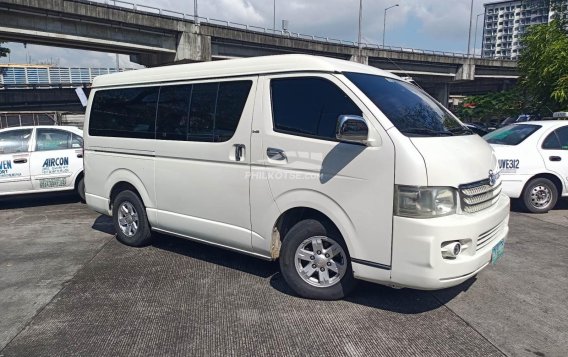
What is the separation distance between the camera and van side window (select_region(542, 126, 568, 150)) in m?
7.29

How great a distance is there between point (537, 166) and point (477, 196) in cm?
455

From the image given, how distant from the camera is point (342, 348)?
3.11m

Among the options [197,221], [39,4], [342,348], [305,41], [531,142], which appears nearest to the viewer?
[342,348]

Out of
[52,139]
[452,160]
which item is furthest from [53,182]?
[452,160]

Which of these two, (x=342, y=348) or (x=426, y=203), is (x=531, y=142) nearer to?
(x=426, y=203)

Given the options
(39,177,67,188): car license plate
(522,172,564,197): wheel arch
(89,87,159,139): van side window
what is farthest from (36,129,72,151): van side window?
(522,172,564,197): wheel arch

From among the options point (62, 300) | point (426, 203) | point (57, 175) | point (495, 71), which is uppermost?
point (495, 71)

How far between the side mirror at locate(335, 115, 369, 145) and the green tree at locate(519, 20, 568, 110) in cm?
1016

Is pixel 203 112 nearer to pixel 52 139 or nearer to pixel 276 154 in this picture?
pixel 276 154

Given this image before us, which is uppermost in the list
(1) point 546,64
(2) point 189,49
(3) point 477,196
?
(2) point 189,49

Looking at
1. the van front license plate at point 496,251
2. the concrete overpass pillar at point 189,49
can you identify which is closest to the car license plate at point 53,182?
Result: the van front license plate at point 496,251

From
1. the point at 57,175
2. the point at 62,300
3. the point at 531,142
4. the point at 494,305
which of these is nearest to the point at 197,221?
the point at 62,300

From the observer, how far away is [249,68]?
423 centimetres

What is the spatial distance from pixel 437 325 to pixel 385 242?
82 centimetres
